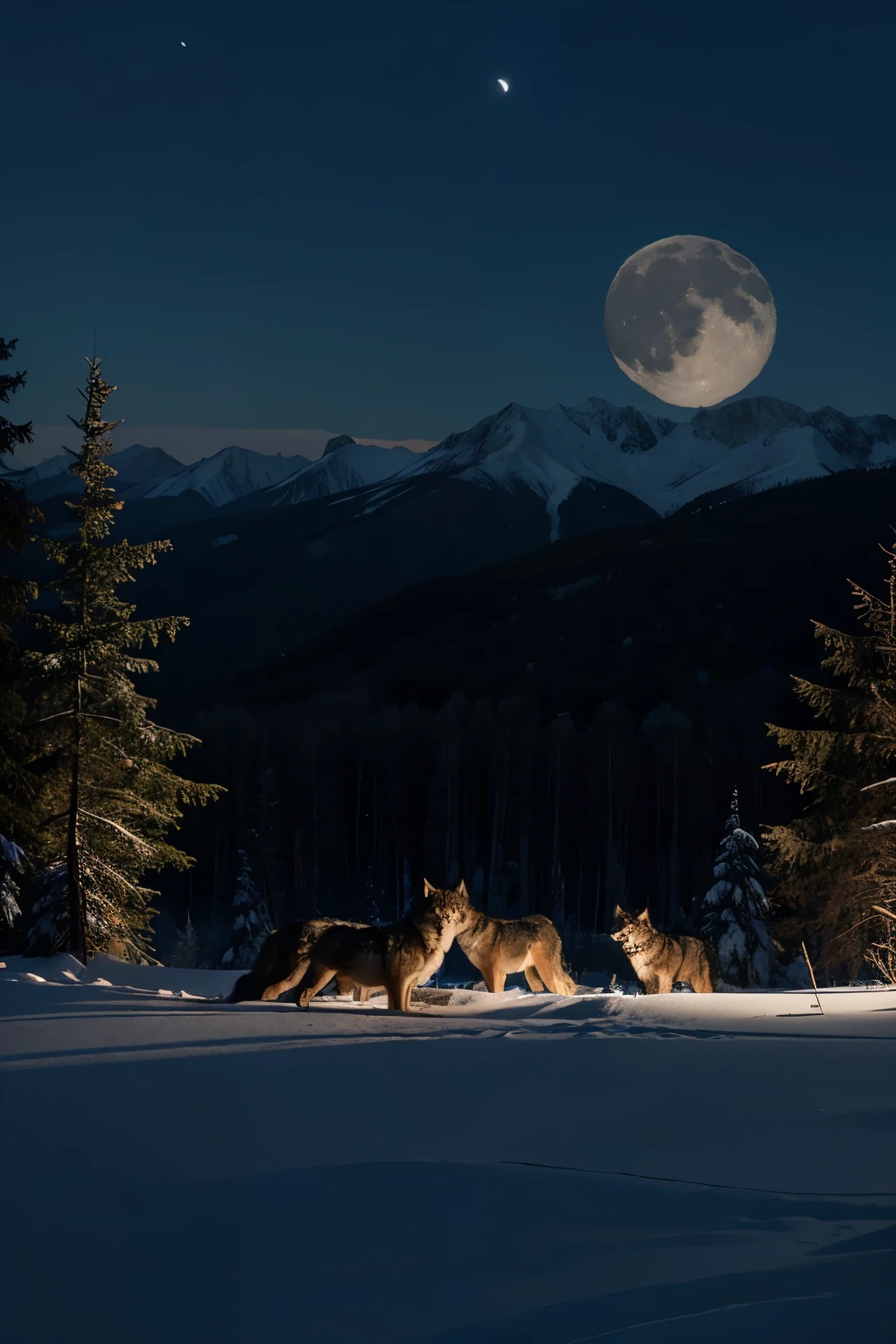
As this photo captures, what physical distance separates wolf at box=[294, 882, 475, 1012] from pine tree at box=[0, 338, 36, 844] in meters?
8.01

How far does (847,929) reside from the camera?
1778cm

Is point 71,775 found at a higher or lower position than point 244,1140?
higher

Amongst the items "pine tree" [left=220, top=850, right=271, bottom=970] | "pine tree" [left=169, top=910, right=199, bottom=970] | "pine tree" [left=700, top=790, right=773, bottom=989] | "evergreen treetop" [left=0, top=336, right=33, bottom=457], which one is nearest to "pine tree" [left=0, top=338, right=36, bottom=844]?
"evergreen treetop" [left=0, top=336, right=33, bottom=457]

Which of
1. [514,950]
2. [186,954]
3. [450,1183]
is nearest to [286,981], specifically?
[514,950]

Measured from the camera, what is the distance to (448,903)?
9.66m

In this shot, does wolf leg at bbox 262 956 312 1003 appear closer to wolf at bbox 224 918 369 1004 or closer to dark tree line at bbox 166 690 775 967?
wolf at bbox 224 918 369 1004

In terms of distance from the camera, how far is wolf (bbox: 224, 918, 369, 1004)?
9820 millimetres

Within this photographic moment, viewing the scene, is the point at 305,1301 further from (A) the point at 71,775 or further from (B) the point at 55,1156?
(A) the point at 71,775

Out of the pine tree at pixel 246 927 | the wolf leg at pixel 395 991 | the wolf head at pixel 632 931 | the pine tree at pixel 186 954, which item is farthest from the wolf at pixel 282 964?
the pine tree at pixel 186 954

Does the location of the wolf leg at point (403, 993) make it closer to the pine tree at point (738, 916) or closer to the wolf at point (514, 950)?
the wolf at point (514, 950)

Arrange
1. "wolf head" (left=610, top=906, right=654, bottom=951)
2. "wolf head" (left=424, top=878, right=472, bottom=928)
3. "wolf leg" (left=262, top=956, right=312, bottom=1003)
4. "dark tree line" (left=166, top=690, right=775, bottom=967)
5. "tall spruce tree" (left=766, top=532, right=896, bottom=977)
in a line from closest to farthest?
1. "wolf head" (left=424, top=878, right=472, bottom=928)
2. "wolf leg" (left=262, top=956, right=312, bottom=1003)
3. "wolf head" (left=610, top=906, right=654, bottom=951)
4. "tall spruce tree" (left=766, top=532, right=896, bottom=977)
5. "dark tree line" (left=166, top=690, right=775, bottom=967)

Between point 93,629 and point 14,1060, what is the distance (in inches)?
450

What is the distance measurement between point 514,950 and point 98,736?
882 centimetres

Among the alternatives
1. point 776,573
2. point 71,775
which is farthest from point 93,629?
point 776,573
